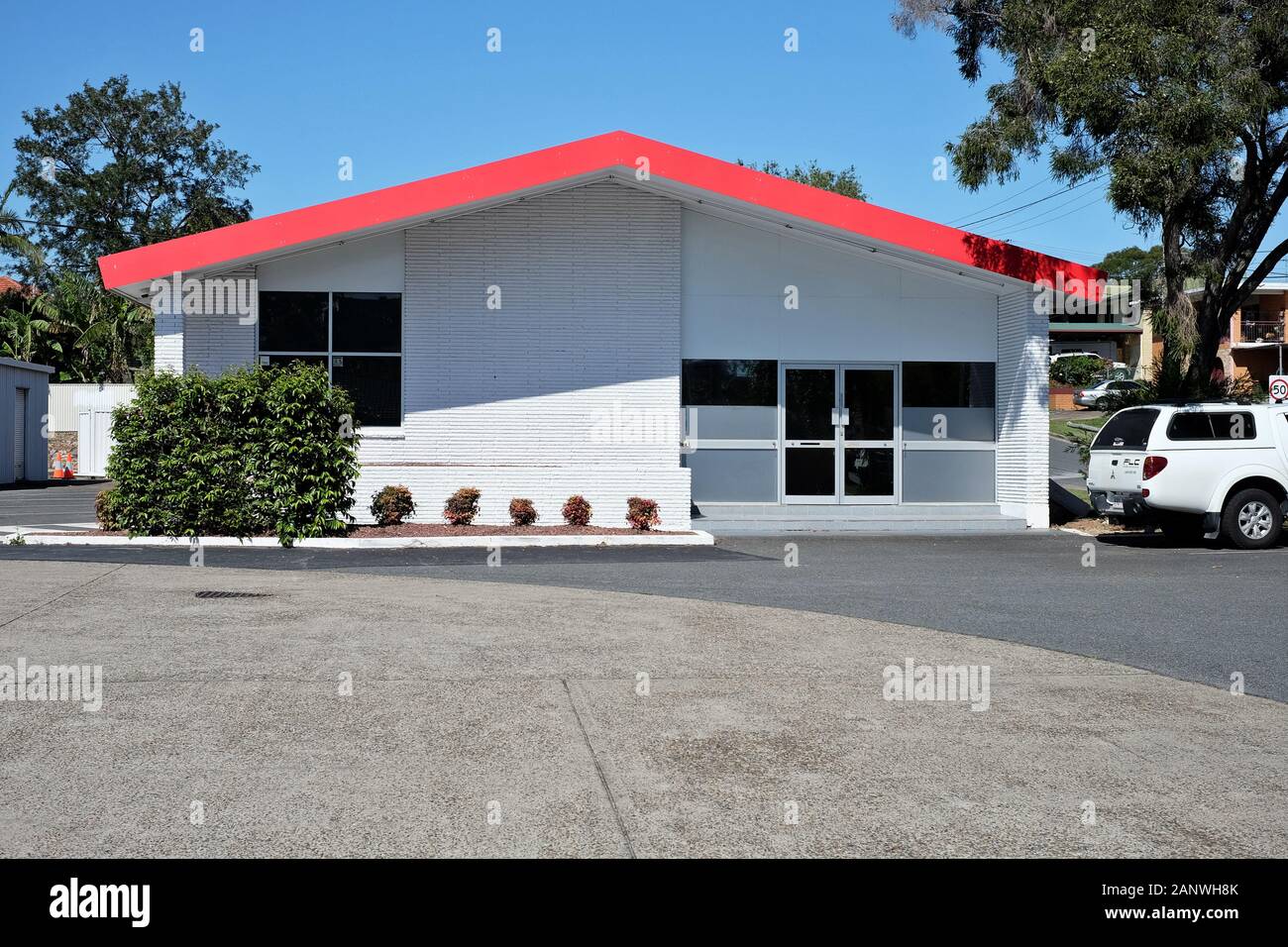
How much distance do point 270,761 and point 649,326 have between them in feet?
46.5

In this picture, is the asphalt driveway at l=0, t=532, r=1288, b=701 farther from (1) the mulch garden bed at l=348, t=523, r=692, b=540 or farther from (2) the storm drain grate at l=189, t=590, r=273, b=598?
(2) the storm drain grate at l=189, t=590, r=273, b=598

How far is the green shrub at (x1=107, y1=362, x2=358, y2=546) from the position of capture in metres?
15.6

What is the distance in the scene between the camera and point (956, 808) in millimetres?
5367

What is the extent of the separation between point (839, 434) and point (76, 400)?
24.5 metres

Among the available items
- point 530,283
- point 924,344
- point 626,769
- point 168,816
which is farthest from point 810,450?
point 168,816

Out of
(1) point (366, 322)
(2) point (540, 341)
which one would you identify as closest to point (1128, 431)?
(2) point (540, 341)

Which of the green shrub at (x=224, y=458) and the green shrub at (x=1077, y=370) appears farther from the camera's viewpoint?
the green shrub at (x=1077, y=370)

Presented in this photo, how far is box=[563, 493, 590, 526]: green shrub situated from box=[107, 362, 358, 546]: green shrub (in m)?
3.53

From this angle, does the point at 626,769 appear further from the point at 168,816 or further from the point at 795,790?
the point at 168,816

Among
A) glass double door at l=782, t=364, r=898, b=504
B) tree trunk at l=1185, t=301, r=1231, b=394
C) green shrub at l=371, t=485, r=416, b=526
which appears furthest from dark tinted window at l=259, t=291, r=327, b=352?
tree trunk at l=1185, t=301, r=1231, b=394

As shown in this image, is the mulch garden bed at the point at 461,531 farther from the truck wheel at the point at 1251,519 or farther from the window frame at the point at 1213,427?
the truck wheel at the point at 1251,519

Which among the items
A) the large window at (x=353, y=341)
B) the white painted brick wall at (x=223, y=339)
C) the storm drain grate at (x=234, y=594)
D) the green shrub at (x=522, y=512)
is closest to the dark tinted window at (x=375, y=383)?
the large window at (x=353, y=341)

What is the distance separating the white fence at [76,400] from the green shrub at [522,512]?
69.9 ft

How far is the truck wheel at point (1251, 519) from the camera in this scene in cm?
1631
